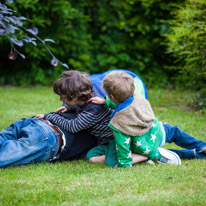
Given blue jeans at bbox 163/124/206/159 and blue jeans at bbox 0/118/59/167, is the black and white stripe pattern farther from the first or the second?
blue jeans at bbox 163/124/206/159

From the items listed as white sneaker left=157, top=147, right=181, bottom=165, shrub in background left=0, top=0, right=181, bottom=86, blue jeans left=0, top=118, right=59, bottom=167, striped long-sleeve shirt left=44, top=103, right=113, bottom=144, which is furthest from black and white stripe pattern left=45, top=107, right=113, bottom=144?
shrub in background left=0, top=0, right=181, bottom=86

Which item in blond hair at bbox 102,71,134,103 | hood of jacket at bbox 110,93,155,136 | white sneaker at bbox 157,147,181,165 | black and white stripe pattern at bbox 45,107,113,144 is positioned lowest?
white sneaker at bbox 157,147,181,165

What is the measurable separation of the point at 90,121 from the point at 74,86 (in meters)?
0.35

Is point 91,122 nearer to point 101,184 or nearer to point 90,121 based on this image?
point 90,121

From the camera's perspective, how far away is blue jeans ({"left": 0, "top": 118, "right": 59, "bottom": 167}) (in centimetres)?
301

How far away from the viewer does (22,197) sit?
2.38 metres

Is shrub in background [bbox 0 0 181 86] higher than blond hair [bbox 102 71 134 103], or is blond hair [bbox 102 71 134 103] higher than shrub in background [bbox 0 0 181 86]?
blond hair [bbox 102 71 134 103]

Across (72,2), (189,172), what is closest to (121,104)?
(189,172)

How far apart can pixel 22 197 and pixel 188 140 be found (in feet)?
5.50

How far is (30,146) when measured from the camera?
10.1ft

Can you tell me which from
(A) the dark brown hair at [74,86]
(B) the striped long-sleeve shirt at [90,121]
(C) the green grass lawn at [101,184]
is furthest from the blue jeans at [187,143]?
(A) the dark brown hair at [74,86]

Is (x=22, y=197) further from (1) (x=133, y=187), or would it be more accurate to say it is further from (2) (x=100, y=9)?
(2) (x=100, y=9)

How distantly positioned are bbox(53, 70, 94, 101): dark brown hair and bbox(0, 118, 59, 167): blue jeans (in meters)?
0.36

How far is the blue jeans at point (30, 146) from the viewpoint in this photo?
3.01m
